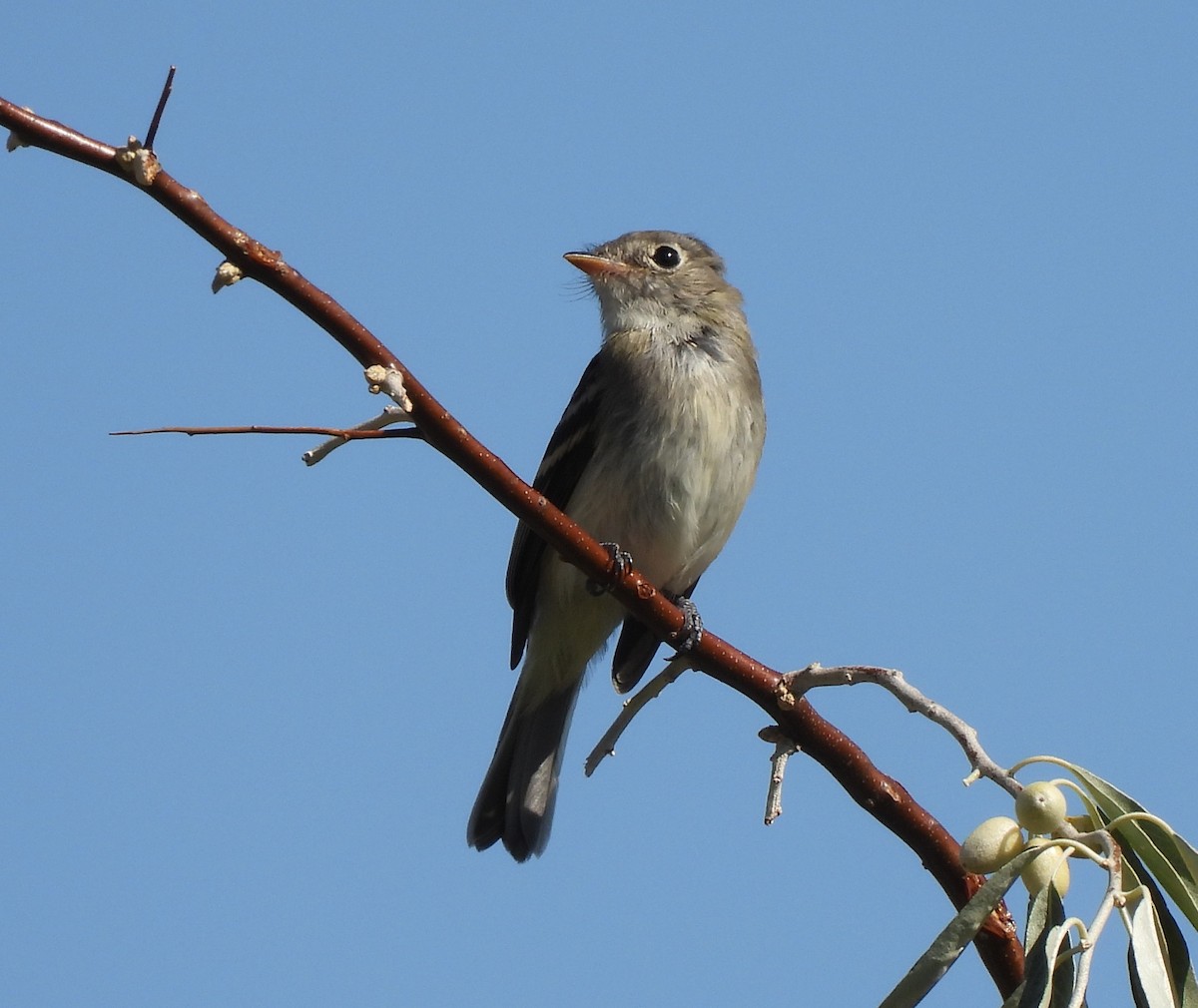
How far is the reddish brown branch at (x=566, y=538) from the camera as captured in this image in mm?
2814

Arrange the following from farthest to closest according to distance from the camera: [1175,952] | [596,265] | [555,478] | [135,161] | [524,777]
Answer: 1. [596,265]
2. [524,777]
3. [555,478]
4. [1175,952]
5. [135,161]

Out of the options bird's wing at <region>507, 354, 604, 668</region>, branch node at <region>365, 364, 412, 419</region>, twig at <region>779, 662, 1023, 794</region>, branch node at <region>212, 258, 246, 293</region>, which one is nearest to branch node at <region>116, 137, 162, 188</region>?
branch node at <region>212, 258, 246, 293</region>

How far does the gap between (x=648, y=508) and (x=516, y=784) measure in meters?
1.58

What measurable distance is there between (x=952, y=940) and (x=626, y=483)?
385 cm

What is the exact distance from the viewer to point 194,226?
2.86 m

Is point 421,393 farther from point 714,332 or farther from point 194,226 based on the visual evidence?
point 714,332

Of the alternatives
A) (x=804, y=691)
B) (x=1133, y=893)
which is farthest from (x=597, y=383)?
(x=1133, y=893)

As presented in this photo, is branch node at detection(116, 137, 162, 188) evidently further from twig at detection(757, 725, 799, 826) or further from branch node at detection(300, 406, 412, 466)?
twig at detection(757, 725, 799, 826)

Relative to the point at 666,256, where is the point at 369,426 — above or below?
below

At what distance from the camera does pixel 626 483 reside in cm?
647

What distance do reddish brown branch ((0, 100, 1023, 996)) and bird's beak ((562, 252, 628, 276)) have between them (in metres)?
3.55

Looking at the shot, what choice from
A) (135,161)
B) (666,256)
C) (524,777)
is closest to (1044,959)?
(135,161)

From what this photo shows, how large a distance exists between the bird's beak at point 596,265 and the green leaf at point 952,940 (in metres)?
5.21

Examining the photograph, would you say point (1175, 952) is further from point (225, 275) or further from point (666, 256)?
point (666, 256)
